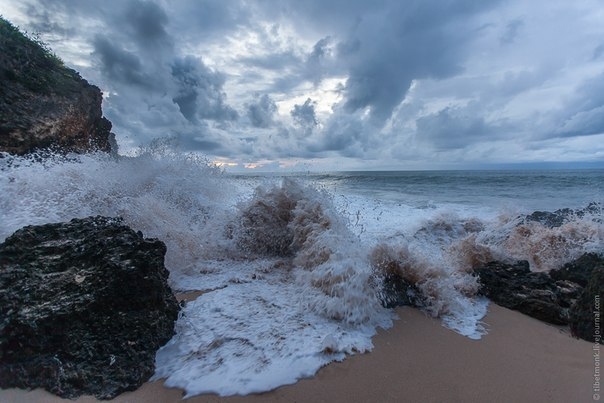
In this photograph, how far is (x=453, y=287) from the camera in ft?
14.1

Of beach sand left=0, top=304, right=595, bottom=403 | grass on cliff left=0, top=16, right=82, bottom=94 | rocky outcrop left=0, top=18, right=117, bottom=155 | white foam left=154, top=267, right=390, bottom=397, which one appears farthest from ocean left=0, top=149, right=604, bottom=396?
grass on cliff left=0, top=16, right=82, bottom=94

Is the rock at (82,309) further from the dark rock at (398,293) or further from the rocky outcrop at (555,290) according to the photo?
the rocky outcrop at (555,290)

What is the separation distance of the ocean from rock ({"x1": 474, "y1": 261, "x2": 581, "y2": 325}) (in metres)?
0.27

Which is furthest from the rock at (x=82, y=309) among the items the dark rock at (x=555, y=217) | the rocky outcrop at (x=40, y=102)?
the dark rock at (x=555, y=217)

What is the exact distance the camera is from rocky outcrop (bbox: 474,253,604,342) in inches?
142

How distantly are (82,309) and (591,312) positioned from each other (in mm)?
5135

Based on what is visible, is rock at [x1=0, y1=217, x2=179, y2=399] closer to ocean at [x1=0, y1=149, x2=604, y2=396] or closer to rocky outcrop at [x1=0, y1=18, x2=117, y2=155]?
ocean at [x1=0, y1=149, x2=604, y2=396]

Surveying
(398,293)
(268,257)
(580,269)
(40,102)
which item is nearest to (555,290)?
(580,269)

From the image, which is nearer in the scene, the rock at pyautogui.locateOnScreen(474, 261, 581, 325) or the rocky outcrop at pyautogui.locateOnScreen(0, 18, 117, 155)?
the rock at pyautogui.locateOnScreen(474, 261, 581, 325)

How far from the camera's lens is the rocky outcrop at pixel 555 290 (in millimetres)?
3609

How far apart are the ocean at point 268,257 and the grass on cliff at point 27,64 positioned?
159 inches

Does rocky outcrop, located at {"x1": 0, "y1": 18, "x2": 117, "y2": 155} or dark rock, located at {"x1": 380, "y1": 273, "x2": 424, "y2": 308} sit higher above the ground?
rocky outcrop, located at {"x1": 0, "y1": 18, "x2": 117, "y2": 155}

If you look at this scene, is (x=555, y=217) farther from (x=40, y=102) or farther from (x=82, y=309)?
(x=40, y=102)

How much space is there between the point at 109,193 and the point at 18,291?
3321 mm
